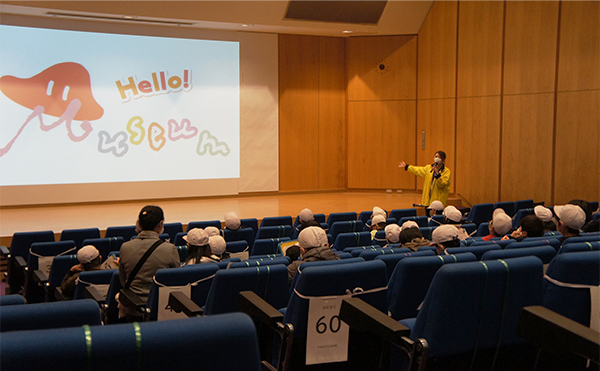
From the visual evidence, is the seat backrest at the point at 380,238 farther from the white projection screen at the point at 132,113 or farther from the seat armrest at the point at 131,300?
the white projection screen at the point at 132,113

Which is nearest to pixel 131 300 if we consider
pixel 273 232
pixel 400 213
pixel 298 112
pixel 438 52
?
pixel 273 232

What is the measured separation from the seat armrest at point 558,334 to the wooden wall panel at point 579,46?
988cm

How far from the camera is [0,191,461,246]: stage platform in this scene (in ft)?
33.5

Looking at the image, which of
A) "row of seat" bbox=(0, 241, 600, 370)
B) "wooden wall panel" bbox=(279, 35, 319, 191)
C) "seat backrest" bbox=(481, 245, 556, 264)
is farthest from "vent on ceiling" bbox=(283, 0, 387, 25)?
"row of seat" bbox=(0, 241, 600, 370)

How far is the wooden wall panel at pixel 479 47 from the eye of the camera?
12227 millimetres

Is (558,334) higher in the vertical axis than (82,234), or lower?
higher

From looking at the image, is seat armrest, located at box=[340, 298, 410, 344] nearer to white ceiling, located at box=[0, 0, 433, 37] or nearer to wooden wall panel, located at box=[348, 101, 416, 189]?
A: white ceiling, located at box=[0, 0, 433, 37]

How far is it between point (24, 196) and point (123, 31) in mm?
3944

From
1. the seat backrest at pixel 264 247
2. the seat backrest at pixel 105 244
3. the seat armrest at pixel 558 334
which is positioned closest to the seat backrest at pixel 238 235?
the seat backrest at pixel 264 247

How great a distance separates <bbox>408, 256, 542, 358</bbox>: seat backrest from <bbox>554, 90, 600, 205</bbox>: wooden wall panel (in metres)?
9.16

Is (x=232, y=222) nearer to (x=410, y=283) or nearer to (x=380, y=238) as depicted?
(x=380, y=238)

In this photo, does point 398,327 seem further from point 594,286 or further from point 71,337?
point 71,337

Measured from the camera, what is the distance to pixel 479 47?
1261 centimetres

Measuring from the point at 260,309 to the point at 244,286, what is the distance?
52 cm
